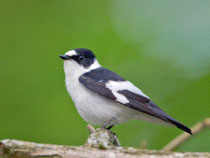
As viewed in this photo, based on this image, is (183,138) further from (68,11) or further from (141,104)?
(68,11)

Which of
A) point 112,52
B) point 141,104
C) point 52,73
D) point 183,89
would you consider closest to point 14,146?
point 141,104

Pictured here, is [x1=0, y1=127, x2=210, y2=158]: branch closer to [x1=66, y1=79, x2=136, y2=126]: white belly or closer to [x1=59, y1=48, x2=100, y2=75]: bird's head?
[x1=66, y1=79, x2=136, y2=126]: white belly

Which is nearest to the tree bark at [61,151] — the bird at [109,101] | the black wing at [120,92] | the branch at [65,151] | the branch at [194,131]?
the branch at [65,151]

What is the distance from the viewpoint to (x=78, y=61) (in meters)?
4.09

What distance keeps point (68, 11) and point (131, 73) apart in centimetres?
134

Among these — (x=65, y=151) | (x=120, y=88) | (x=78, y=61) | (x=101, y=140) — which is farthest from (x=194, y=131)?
(x=78, y=61)

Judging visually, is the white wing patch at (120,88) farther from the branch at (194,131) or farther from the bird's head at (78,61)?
the branch at (194,131)

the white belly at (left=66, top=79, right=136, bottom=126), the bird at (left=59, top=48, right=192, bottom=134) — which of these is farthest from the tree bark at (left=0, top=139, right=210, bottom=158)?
the white belly at (left=66, top=79, right=136, bottom=126)

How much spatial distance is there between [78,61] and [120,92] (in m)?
0.78

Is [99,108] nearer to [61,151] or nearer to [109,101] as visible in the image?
[109,101]

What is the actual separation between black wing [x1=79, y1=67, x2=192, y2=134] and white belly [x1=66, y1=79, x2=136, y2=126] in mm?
77

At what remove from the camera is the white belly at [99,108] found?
3.58 meters

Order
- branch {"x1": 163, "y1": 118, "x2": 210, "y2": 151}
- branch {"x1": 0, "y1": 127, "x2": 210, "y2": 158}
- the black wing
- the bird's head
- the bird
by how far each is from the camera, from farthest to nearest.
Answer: the bird's head < the bird < the black wing < branch {"x1": 163, "y1": 118, "x2": 210, "y2": 151} < branch {"x1": 0, "y1": 127, "x2": 210, "y2": 158}

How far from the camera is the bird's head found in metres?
4.01
